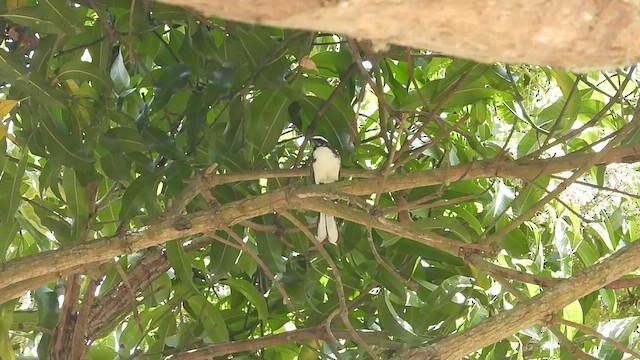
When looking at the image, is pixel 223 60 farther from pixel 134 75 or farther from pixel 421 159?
pixel 421 159

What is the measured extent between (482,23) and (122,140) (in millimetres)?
876

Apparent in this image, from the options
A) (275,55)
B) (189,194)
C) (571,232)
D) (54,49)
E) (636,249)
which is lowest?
(636,249)

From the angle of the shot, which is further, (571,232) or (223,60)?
(571,232)

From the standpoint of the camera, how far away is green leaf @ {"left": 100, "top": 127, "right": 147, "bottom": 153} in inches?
47.4

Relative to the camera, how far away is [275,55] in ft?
3.89

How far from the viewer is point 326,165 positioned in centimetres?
153

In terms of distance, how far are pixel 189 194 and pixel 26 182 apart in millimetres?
525

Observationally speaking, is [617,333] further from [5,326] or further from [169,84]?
[5,326]

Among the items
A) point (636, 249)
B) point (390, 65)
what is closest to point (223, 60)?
point (390, 65)

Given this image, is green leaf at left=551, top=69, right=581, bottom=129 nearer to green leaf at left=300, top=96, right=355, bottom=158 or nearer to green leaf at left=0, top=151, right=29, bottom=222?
green leaf at left=300, top=96, right=355, bottom=158

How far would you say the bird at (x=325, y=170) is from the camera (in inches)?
54.7

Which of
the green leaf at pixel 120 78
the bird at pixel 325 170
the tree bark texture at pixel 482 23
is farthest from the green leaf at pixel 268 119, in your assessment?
the tree bark texture at pixel 482 23

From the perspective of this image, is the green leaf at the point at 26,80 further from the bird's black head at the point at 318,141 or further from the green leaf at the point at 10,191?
the bird's black head at the point at 318,141

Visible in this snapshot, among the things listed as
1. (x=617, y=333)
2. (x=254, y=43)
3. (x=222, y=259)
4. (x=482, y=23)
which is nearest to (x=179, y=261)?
(x=222, y=259)
